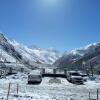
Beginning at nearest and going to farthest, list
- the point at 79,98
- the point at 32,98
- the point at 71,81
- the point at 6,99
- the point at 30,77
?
the point at 6,99, the point at 32,98, the point at 79,98, the point at 30,77, the point at 71,81

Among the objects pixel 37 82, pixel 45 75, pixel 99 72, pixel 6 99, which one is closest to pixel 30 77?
pixel 37 82

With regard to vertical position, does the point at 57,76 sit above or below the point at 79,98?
above

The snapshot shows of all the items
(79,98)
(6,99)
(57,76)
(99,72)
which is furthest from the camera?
(99,72)

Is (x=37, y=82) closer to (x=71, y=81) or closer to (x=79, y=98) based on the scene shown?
(x=71, y=81)

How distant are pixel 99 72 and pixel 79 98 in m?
58.4

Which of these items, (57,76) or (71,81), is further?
(57,76)

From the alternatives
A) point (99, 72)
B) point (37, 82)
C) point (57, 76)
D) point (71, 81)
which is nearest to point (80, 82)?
point (71, 81)

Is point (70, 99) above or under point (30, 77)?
under

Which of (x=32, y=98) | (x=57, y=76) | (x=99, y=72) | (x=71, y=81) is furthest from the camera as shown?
(x=99, y=72)

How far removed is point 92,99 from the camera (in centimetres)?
3753

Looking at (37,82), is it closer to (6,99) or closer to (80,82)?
(80,82)

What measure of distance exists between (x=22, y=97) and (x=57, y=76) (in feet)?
149

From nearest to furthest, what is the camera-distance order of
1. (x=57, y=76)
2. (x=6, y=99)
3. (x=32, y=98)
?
(x=6, y=99) → (x=32, y=98) → (x=57, y=76)

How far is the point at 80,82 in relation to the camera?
200 ft
